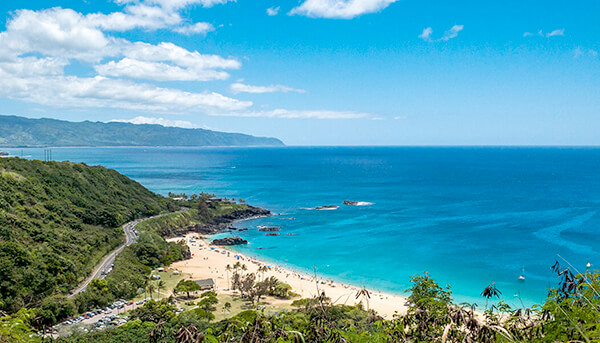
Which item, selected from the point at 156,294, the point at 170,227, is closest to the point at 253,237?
the point at 170,227

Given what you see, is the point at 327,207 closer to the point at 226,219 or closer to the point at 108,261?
the point at 226,219

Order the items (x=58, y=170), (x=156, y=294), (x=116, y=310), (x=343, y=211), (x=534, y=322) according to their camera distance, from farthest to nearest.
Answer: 1. (x=343, y=211)
2. (x=58, y=170)
3. (x=156, y=294)
4. (x=116, y=310)
5. (x=534, y=322)

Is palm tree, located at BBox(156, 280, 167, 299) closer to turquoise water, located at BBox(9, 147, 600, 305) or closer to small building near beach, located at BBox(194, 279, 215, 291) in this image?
small building near beach, located at BBox(194, 279, 215, 291)

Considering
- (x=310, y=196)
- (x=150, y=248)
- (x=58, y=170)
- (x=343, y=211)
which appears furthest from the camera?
(x=310, y=196)

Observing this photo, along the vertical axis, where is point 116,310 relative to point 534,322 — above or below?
below

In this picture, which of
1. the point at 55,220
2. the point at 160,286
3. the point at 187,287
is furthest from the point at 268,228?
the point at 55,220

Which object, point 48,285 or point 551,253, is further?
point 551,253

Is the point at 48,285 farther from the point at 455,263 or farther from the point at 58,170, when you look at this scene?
the point at 455,263
